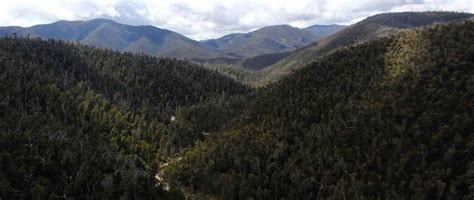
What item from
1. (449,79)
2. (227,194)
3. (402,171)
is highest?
(449,79)

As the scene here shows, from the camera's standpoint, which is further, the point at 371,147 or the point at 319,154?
the point at 319,154

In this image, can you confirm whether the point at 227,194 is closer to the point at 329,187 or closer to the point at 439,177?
the point at 329,187

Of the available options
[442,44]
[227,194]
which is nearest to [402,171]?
[227,194]

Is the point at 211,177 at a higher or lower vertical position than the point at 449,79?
lower

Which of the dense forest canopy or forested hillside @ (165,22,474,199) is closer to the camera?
the dense forest canopy

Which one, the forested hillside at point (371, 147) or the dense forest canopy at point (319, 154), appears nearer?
the dense forest canopy at point (319, 154)

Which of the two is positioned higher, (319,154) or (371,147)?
(371,147)

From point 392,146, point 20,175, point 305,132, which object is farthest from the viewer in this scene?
point 305,132

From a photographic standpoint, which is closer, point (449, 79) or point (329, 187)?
point (329, 187)
